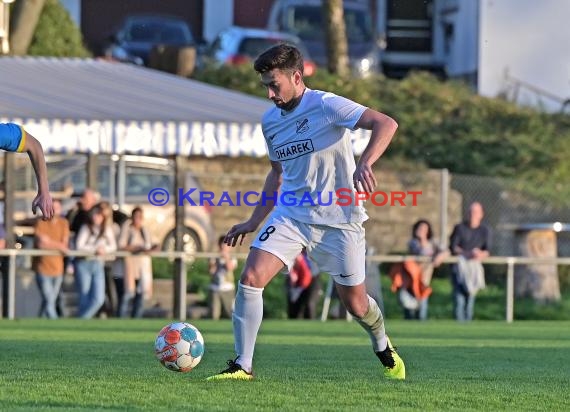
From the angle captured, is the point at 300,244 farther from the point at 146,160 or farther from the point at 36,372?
the point at 146,160

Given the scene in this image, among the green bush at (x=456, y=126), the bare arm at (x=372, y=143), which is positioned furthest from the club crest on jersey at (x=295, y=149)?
the green bush at (x=456, y=126)

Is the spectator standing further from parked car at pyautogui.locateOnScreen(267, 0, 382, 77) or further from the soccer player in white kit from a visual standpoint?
parked car at pyautogui.locateOnScreen(267, 0, 382, 77)

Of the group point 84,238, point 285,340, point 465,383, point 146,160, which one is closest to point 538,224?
point 146,160

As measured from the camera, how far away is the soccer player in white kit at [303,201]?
392 inches

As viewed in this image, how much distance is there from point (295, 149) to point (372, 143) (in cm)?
64

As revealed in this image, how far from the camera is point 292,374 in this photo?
10719mm

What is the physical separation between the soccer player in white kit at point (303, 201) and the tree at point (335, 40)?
79.5 feet

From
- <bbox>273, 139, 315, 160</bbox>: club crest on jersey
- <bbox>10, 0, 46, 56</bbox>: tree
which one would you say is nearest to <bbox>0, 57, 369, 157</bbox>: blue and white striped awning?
<bbox>10, 0, 46, 56</bbox>: tree

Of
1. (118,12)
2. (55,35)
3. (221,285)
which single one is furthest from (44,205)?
(118,12)

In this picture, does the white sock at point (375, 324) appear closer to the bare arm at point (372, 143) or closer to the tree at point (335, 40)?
the bare arm at point (372, 143)

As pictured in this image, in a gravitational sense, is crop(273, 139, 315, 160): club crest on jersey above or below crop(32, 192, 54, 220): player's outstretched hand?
above

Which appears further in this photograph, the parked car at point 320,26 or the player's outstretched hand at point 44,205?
the parked car at point 320,26

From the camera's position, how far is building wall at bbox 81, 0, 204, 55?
42.4 m

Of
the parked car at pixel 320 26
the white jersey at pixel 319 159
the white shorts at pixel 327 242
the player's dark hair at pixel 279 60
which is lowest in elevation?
the white shorts at pixel 327 242
